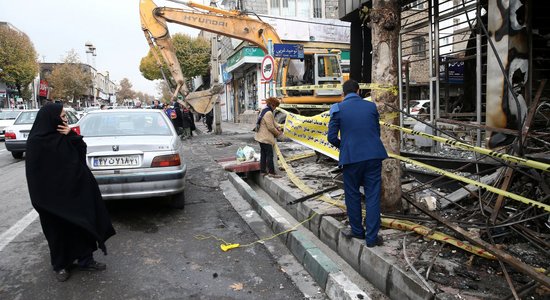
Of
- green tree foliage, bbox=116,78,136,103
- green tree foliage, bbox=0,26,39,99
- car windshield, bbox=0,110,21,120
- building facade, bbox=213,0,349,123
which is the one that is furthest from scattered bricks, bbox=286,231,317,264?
green tree foliage, bbox=116,78,136,103

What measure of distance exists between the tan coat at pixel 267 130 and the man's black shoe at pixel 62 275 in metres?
4.38

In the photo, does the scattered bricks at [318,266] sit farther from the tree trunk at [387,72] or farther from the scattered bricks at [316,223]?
the tree trunk at [387,72]

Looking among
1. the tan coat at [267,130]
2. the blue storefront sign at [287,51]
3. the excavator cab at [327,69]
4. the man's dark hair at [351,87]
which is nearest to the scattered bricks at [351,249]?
the man's dark hair at [351,87]

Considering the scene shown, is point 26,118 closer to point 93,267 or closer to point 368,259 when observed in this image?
point 93,267

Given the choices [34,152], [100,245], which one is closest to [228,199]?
[100,245]

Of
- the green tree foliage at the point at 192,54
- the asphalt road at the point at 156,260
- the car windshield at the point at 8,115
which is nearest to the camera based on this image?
the asphalt road at the point at 156,260

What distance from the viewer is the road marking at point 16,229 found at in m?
4.75

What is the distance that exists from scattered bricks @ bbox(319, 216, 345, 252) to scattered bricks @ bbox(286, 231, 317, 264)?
329 mm

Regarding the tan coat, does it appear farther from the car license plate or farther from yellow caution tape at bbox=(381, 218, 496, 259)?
yellow caution tape at bbox=(381, 218, 496, 259)

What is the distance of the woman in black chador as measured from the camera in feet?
11.9

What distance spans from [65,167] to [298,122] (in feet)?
16.4

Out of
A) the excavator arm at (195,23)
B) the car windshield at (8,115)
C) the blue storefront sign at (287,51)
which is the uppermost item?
the excavator arm at (195,23)

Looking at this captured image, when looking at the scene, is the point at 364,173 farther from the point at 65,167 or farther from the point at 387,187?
the point at 65,167

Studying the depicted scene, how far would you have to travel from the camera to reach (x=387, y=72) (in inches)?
173
